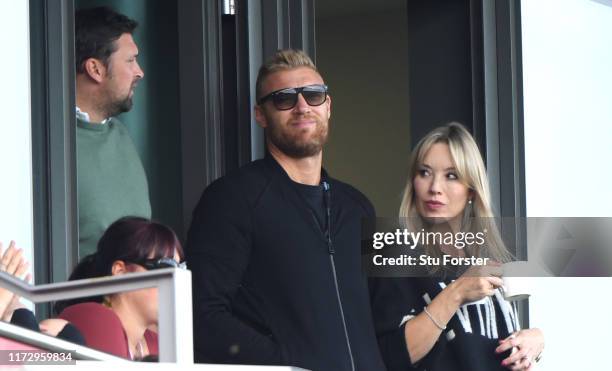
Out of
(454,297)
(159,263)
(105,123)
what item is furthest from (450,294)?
(105,123)

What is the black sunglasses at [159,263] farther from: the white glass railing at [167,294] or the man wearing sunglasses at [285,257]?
the white glass railing at [167,294]

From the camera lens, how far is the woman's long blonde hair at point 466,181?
Answer: 4.16 meters

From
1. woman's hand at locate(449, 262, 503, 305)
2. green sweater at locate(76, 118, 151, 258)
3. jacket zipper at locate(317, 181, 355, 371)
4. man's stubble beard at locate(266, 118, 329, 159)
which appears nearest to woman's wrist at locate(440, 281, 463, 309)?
woman's hand at locate(449, 262, 503, 305)

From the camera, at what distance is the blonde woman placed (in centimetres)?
388

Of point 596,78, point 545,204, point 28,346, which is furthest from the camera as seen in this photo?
point 596,78

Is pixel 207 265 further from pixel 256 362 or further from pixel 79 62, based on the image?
pixel 79 62

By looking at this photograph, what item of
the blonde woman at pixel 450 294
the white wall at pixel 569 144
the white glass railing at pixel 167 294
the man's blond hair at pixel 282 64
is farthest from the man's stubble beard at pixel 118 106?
the white glass railing at pixel 167 294

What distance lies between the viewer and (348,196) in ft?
13.1

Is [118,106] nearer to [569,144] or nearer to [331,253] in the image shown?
[331,253]

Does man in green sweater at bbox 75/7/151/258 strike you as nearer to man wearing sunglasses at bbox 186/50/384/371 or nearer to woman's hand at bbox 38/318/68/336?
man wearing sunglasses at bbox 186/50/384/371

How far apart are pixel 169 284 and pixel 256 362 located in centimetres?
199

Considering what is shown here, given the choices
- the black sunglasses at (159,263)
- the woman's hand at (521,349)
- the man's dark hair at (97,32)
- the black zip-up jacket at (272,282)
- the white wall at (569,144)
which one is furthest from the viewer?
the white wall at (569,144)

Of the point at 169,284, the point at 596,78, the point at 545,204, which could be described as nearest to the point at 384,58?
the point at 596,78

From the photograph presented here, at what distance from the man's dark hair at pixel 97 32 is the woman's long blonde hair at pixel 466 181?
1.11 metres
